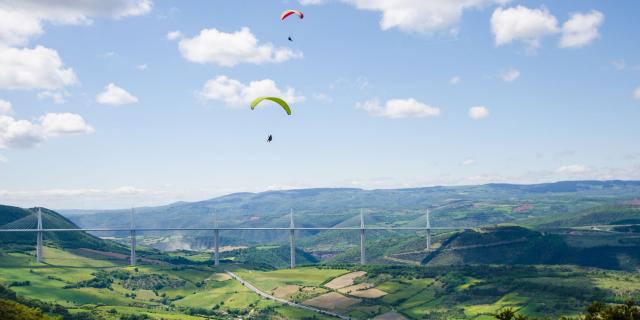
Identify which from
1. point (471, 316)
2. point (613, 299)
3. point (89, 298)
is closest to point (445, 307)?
point (471, 316)

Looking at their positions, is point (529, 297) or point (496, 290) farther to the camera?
point (496, 290)

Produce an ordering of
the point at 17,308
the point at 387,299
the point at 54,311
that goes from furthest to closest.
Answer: the point at 387,299 → the point at 54,311 → the point at 17,308

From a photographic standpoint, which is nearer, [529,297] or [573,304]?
[573,304]

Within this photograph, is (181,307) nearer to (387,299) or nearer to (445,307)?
(387,299)

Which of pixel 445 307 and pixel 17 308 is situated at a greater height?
pixel 17 308

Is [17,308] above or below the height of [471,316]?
above

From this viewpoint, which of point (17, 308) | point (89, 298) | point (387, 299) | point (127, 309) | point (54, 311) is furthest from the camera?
point (387, 299)

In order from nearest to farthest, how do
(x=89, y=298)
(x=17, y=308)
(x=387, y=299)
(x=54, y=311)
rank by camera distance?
(x=17, y=308) → (x=54, y=311) → (x=89, y=298) → (x=387, y=299)

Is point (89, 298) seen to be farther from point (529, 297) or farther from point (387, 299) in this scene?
point (529, 297)

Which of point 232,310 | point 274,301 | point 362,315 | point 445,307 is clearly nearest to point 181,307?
point 232,310

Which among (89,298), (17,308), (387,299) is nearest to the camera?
(17,308)
